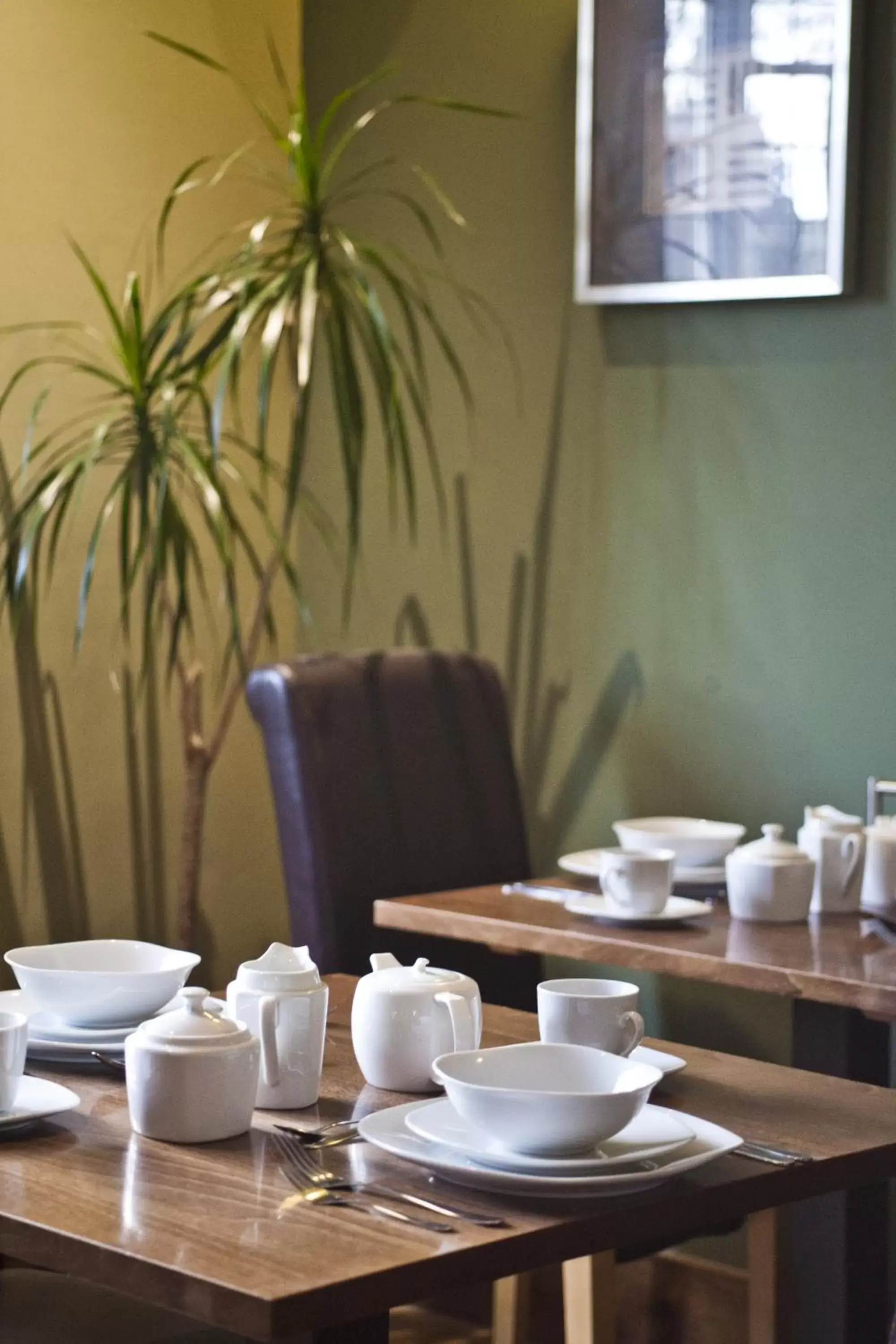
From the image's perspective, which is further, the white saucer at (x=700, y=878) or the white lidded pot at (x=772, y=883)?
the white saucer at (x=700, y=878)

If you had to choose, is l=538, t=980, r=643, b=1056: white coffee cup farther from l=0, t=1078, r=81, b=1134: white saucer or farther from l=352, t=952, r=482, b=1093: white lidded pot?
l=0, t=1078, r=81, b=1134: white saucer

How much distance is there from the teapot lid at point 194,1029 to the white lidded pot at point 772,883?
1102mm

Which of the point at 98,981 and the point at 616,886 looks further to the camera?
the point at 616,886

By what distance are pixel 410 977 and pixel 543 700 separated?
179 centimetres

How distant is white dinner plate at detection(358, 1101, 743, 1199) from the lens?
1242 mm

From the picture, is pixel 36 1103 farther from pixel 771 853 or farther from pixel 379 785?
pixel 379 785

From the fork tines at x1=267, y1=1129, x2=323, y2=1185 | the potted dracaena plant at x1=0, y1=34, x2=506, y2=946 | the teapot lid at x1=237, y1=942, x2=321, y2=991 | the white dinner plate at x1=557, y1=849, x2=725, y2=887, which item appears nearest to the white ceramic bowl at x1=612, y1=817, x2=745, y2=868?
the white dinner plate at x1=557, y1=849, x2=725, y2=887

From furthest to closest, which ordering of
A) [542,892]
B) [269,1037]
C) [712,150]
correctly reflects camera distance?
[712,150] < [542,892] < [269,1037]

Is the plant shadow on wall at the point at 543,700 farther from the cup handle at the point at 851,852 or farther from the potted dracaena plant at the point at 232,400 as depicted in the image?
the cup handle at the point at 851,852

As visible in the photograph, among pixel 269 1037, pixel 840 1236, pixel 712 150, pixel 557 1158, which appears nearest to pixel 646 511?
pixel 712 150

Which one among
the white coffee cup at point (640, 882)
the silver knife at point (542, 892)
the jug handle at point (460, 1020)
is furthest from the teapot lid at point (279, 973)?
the silver knife at point (542, 892)

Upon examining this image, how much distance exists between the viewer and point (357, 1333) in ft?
3.92

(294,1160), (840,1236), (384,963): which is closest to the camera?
(294,1160)

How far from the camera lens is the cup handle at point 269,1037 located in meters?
1.42
